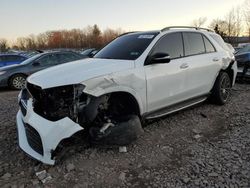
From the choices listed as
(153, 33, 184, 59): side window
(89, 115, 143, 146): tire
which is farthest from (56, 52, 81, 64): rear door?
(89, 115, 143, 146): tire

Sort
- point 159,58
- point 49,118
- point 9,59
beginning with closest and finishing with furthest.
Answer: point 49,118
point 159,58
point 9,59

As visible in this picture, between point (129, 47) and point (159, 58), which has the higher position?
A: point (129, 47)

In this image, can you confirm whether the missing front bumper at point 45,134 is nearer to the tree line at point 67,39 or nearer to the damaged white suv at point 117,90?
the damaged white suv at point 117,90

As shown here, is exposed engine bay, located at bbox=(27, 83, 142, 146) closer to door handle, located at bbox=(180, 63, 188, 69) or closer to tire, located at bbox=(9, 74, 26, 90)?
door handle, located at bbox=(180, 63, 188, 69)

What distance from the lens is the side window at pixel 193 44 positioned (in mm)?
5223

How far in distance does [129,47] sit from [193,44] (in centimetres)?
143

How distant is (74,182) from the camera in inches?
127

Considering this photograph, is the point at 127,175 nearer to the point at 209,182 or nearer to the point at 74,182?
the point at 74,182

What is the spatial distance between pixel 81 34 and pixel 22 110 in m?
94.8

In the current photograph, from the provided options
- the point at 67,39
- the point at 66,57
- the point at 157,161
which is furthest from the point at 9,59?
the point at 67,39

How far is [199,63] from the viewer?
5328mm

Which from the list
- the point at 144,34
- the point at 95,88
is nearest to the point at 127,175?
the point at 95,88

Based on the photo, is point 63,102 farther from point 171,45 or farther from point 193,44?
point 193,44

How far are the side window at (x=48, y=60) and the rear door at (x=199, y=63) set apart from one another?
22.2 ft
